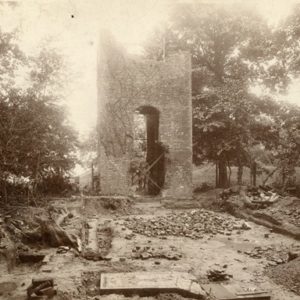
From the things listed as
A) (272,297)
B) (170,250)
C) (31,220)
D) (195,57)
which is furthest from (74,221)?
(195,57)

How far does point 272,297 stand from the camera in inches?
211

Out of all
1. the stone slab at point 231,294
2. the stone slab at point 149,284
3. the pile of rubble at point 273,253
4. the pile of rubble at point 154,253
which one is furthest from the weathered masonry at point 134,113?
the stone slab at point 231,294

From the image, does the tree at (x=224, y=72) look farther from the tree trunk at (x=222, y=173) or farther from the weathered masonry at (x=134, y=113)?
the weathered masonry at (x=134, y=113)

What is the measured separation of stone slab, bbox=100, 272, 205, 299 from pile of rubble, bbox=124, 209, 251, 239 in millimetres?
3625

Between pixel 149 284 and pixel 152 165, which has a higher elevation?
pixel 152 165

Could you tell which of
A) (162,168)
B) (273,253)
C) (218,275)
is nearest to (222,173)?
(162,168)

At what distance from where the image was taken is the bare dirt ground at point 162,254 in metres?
5.67

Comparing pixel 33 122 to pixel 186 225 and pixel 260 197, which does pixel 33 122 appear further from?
pixel 260 197

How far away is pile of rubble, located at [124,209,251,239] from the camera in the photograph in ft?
Answer: 32.3

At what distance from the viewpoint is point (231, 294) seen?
530cm

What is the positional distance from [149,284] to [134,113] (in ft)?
36.2

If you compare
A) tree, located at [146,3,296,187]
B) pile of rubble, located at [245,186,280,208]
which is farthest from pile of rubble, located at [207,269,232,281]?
tree, located at [146,3,296,187]

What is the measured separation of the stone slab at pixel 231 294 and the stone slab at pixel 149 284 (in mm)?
167

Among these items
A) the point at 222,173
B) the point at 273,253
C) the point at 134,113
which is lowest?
the point at 273,253
